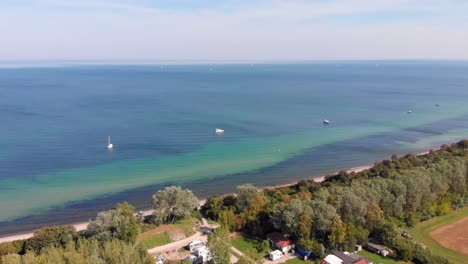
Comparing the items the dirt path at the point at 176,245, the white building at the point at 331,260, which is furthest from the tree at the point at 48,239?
Answer: the white building at the point at 331,260

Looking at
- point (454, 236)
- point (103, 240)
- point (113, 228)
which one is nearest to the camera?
point (103, 240)

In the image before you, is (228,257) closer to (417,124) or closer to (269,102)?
(417,124)

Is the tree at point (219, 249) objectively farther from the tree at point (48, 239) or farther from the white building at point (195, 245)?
the tree at point (48, 239)

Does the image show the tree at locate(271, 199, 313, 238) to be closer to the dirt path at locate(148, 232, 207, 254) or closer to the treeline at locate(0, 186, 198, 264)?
the dirt path at locate(148, 232, 207, 254)

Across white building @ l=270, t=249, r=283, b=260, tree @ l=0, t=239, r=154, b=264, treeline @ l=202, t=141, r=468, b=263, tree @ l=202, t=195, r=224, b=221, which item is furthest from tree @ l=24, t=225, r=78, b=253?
white building @ l=270, t=249, r=283, b=260

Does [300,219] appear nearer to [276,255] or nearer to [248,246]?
[276,255]

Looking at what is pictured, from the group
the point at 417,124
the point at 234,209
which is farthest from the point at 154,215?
the point at 417,124

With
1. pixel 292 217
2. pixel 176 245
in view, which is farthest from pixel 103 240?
pixel 292 217

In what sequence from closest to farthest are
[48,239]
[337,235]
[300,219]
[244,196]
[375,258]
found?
[375,258] → [337,235] → [48,239] → [300,219] → [244,196]

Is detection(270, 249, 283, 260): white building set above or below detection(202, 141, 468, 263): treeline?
below
